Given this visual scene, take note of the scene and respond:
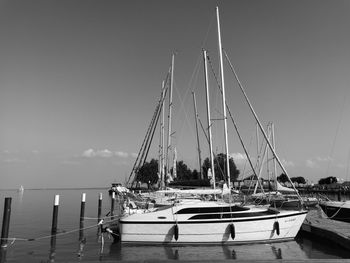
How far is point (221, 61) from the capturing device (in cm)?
2856

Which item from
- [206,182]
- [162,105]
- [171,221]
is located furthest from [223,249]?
[162,105]

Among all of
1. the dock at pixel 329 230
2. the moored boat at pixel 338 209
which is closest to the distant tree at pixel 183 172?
the moored boat at pixel 338 209

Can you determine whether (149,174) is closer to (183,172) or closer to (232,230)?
(183,172)

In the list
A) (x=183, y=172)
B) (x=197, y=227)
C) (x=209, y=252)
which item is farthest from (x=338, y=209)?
(x=183, y=172)

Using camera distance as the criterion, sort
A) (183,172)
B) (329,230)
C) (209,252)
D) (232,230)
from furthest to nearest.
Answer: (183,172)
(232,230)
(329,230)
(209,252)

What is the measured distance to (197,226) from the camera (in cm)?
1898

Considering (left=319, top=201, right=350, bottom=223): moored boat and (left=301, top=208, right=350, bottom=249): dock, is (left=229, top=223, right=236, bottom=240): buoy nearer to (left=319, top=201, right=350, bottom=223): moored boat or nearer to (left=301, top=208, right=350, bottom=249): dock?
(left=301, top=208, right=350, bottom=249): dock

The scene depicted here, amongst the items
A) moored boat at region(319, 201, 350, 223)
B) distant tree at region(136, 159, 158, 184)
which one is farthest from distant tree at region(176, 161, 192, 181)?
moored boat at region(319, 201, 350, 223)

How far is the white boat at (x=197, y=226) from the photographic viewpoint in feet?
62.2

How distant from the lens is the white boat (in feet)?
62.2

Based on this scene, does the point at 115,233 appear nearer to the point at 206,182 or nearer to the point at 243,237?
the point at 243,237

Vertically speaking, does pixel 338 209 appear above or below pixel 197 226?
above

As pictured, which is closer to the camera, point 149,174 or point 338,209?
point 338,209

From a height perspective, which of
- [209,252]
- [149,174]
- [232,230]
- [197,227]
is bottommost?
[209,252]
